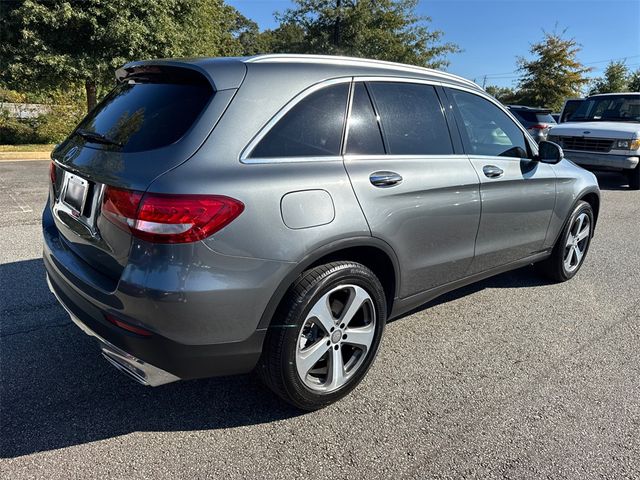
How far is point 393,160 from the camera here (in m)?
2.77

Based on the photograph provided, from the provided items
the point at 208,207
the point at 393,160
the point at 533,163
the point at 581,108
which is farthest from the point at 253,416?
the point at 581,108

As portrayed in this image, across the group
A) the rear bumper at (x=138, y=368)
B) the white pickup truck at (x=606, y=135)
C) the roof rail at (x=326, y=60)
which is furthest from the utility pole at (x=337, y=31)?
the rear bumper at (x=138, y=368)

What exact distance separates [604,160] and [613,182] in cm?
206

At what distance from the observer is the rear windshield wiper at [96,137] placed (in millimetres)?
2406

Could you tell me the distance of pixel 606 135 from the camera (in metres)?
9.73

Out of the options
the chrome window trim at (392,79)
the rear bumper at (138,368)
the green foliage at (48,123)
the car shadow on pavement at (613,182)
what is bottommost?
the green foliage at (48,123)

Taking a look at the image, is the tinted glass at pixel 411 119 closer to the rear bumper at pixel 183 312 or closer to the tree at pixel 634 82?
the rear bumper at pixel 183 312

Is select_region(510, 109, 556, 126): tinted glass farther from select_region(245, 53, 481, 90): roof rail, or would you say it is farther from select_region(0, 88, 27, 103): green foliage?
select_region(0, 88, 27, 103): green foliage

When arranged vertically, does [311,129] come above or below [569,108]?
below

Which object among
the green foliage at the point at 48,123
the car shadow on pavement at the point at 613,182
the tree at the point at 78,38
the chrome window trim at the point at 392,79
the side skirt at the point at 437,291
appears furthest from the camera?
the green foliage at the point at 48,123

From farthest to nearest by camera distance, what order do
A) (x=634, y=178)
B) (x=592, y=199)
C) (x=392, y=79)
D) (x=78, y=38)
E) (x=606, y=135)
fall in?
(x=78, y=38) < (x=634, y=178) < (x=606, y=135) < (x=592, y=199) < (x=392, y=79)

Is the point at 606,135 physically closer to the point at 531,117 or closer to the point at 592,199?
the point at 531,117

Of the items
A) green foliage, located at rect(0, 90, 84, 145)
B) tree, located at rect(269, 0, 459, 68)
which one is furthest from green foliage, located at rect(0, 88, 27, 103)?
tree, located at rect(269, 0, 459, 68)

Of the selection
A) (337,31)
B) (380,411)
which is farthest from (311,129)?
(337,31)
